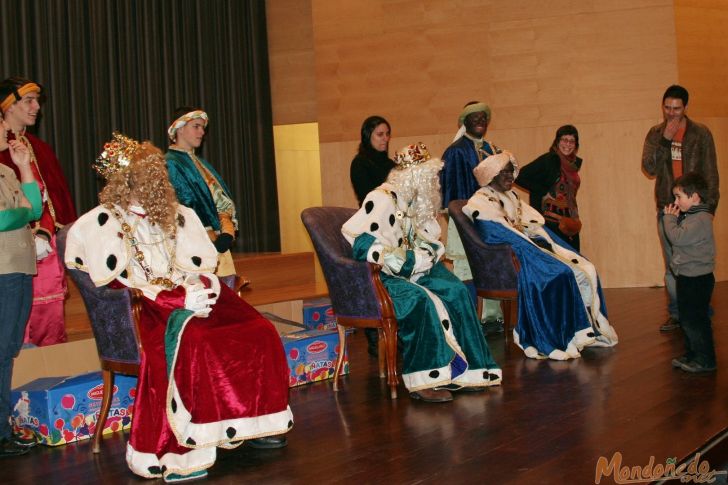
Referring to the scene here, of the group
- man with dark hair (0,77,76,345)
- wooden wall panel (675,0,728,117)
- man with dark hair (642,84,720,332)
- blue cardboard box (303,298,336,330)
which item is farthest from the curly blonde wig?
wooden wall panel (675,0,728,117)

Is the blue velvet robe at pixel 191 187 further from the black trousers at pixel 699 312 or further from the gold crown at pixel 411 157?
the black trousers at pixel 699 312

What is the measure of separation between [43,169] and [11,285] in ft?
4.36

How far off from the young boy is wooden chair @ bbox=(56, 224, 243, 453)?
2.53m

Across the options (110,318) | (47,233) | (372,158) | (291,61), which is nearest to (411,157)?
(372,158)

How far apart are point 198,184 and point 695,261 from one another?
2461 millimetres

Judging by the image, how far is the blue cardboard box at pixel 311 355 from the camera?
4809 millimetres

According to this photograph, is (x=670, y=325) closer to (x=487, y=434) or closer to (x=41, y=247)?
(x=487, y=434)

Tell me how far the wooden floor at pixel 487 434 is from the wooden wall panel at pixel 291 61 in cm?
531

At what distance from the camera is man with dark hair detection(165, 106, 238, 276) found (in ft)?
14.8

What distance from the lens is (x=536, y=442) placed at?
3.38m

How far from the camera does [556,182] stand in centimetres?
621

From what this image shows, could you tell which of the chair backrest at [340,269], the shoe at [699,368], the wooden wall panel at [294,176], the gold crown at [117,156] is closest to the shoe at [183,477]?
the gold crown at [117,156]

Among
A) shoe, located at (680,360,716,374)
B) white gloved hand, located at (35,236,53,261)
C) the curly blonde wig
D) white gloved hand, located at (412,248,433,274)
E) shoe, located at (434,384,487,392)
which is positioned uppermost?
the curly blonde wig

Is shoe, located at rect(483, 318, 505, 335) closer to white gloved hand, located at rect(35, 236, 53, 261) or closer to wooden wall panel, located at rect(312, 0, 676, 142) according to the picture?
wooden wall panel, located at rect(312, 0, 676, 142)
